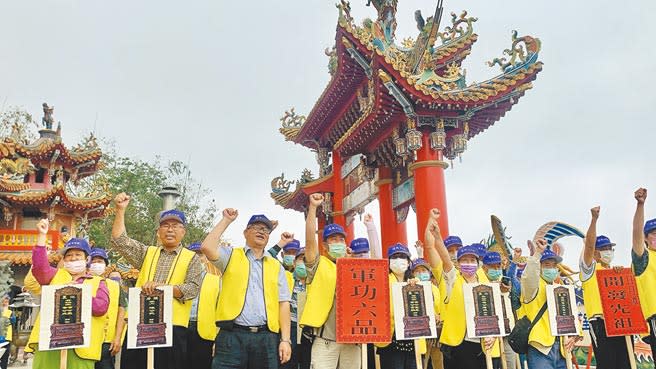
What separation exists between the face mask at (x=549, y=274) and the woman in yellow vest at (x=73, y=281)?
3696mm

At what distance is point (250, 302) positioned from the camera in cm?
385

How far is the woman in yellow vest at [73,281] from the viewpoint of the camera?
4027mm

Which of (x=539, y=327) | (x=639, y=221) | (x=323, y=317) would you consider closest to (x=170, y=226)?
(x=323, y=317)

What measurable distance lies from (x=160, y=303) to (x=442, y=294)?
2419mm

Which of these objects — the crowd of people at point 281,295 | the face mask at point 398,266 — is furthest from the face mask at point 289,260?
the face mask at point 398,266

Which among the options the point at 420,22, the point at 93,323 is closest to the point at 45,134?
the point at 420,22

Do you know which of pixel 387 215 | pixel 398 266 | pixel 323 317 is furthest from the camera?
pixel 387 215

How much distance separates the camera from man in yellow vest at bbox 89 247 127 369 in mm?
4535

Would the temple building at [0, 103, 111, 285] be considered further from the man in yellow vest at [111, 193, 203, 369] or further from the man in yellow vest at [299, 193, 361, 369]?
the man in yellow vest at [299, 193, 361, 369]

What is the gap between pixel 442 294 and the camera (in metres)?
4.85

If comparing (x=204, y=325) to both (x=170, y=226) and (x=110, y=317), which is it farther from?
(x=170, y=226)

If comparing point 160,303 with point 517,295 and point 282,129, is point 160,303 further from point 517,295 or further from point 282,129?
point 282,129

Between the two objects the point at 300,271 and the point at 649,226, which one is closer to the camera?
the point at 649,226

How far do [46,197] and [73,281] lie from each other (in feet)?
69.2
